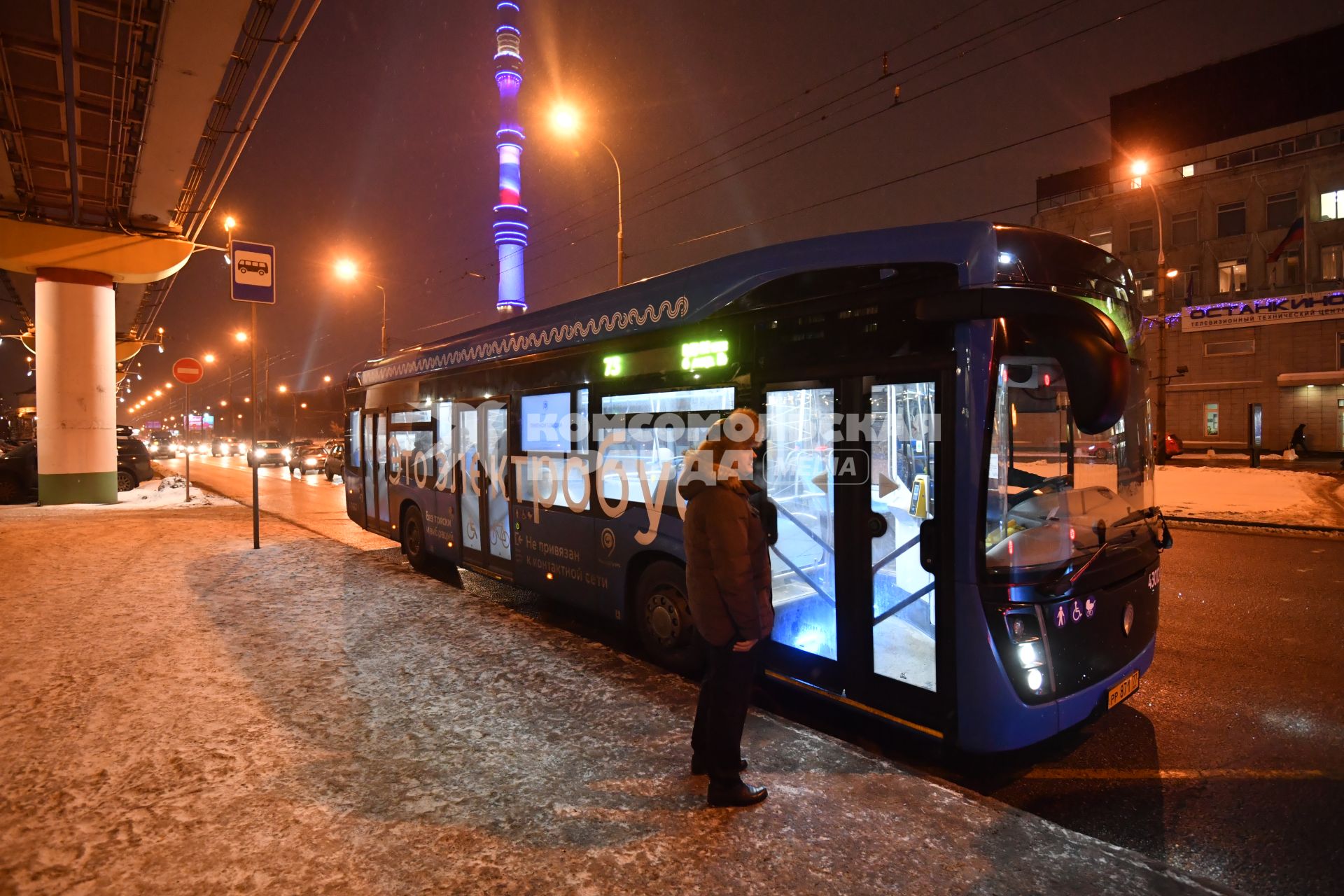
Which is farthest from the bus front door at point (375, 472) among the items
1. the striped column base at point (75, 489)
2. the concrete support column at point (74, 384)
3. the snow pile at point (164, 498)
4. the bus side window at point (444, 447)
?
the striped column base at point (75, 489)

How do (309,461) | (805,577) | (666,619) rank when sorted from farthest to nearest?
(309,461), (666,619), (805,577)

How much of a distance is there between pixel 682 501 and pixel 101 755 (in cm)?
379

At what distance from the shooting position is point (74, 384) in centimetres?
1680

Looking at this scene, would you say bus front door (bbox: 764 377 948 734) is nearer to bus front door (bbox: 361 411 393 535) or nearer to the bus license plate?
the bus license plate

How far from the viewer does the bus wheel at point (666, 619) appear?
17.6ft

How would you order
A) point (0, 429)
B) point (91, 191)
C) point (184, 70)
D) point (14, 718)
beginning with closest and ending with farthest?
1. point (14, 718)
2. point (184, 70)
3. point (91, 191)
4. point (0, 429)

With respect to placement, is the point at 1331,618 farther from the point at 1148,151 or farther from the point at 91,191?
the point at 1148,151

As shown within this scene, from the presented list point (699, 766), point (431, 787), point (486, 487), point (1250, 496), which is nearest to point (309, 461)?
point (486, 487)

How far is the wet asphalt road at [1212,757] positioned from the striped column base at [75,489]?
54.6ft

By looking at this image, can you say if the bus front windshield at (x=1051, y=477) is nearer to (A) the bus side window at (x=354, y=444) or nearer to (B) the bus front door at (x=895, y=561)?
(B) the bus front door at (x=895, y=561)

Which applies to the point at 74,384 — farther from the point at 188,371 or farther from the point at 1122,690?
the point at 1122,690

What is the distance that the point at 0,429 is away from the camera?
64875 millimetres

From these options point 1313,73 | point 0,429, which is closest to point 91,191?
point 1313,73

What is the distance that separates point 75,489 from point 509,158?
6904 cm
